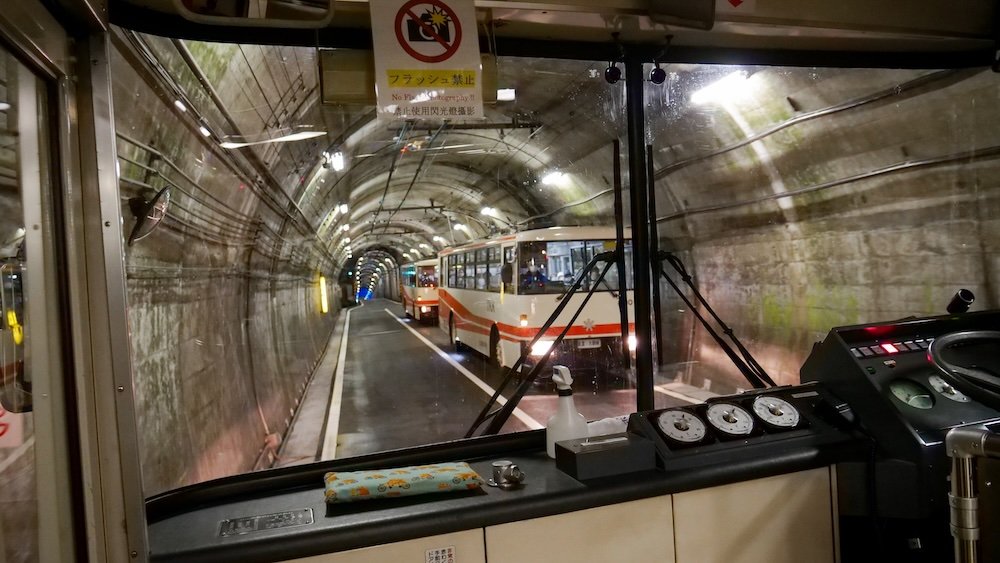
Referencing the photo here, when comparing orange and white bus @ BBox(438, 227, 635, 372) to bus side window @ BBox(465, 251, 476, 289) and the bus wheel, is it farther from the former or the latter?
bus side window @ BBox(465, 251, 476, 289)

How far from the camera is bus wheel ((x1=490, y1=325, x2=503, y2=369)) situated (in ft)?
33.4

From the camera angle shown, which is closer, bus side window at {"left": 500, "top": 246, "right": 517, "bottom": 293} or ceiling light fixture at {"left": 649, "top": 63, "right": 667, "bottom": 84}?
ceiling light fixture at {"left": 649, "top": 63, "right": 667, "bottom": 84}

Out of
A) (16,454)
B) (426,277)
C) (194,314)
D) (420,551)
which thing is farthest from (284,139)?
(426,277)

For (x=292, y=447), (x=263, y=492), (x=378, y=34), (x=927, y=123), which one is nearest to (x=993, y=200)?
(x=927, y=123)

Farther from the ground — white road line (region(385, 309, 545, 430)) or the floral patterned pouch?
the floral patterned pouch

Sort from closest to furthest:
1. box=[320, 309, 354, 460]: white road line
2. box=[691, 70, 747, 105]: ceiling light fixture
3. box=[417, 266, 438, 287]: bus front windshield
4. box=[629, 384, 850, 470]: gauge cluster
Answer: box=[629, 384, 850, 470]: gauge cluster < box=[691, 70, 747, 105]: ceiling light fixture < box=[320, 309, 354, 460]: white road line < box=[417, 266, 438, 287]: bus front windshield

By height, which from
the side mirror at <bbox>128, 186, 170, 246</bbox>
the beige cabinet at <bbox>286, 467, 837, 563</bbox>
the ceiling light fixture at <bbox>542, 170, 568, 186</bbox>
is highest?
the ceiling light fixture at <bbox>542, 170, 568, 186</bbox>

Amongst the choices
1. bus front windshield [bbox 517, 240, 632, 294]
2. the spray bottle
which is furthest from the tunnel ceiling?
the spray bottle

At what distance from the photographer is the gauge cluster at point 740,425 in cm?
246

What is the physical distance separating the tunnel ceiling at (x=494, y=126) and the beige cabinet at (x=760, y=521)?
2.05 metres

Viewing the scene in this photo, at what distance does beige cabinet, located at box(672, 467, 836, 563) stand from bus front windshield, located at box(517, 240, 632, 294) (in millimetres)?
5693

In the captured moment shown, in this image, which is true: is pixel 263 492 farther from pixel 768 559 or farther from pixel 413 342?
pixel 413 342

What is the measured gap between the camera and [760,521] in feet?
7.94

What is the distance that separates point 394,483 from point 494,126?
4.56 metres
